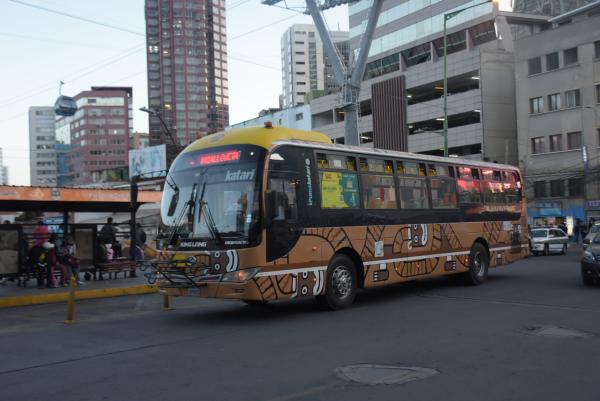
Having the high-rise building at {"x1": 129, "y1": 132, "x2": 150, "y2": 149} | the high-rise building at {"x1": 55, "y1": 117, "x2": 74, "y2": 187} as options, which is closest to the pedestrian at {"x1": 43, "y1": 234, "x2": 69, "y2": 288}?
the high-rise building at {"x1": 129, "y1": 132, "x2": 150, "y2": 149}

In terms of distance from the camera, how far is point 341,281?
41.0ft

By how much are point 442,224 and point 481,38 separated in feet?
150

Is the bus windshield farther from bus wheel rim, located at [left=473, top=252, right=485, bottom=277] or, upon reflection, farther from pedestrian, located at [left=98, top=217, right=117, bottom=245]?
pedestrian, located at [left=98, top=217, right=117, bottom=245]

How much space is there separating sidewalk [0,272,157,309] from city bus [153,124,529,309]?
16.6 feet

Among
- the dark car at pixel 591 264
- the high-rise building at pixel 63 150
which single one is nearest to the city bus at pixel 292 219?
the dark car at pixel 591 264

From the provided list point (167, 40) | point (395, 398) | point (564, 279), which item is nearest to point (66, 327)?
point (395, 398)

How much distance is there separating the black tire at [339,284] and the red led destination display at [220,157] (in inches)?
112

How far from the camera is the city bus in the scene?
1088 cm

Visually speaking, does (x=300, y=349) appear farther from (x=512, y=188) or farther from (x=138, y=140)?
(x=138, y=140)

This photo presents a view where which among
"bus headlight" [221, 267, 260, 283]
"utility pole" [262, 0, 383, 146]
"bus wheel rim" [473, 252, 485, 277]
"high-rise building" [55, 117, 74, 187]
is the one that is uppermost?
"high-rise building" [55, 117, 74, 187]

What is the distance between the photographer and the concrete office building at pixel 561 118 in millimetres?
44469

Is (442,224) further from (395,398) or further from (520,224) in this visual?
(395,398)

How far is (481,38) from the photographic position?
5647 centimetres

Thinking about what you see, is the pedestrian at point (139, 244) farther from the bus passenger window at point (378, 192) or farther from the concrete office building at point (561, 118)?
the concrete office building at point (561, 118)
